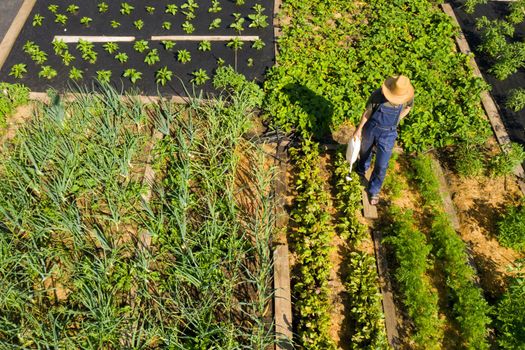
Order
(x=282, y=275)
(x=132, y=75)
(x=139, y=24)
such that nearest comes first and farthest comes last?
1. (x=282, y=275)
2. (x=132, y=75)
3. (x=139, y=24)

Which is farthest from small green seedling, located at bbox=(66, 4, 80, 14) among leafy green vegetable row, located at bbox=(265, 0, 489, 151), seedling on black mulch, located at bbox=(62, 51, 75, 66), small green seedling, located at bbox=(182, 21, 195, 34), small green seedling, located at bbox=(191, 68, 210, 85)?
leafy green vegetable row, located at bbox=(265, 0, 489, 151)

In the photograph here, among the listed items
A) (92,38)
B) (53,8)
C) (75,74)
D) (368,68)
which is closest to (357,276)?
(368,68)

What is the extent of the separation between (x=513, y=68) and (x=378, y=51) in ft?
6.47

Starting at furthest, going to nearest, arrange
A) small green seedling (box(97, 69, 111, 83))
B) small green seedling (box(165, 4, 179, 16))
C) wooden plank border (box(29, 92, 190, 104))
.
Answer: small green seedling (box(165, 4, 179, 16))
small green seedling (box(97, 69, 111, 83))
wooden plank border (box(29, 92, 190, 104))

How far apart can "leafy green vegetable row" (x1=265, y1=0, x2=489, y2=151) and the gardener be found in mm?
815

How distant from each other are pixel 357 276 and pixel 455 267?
1.04 meters

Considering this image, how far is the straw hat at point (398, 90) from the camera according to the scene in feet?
14.0

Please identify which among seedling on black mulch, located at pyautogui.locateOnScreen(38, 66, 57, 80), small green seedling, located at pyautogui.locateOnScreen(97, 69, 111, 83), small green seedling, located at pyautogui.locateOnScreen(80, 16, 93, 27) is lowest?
seedling on black mulch, located at pyautogui.locateOnScreen(38, 66, 57, 80)

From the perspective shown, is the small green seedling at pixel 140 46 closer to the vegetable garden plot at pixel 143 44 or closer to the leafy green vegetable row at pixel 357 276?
the vegetable garden plot at pixel 143 44

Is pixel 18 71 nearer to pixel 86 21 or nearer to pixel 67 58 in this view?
pixel 67 58

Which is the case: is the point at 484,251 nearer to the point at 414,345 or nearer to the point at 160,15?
the point at 414,345

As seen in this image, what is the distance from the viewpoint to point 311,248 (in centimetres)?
480

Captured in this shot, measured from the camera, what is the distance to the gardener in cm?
437

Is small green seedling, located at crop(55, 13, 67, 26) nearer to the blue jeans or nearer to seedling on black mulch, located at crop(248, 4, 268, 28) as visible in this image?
seedling on black mulch, located at crop(248, 4, 268, 28)
